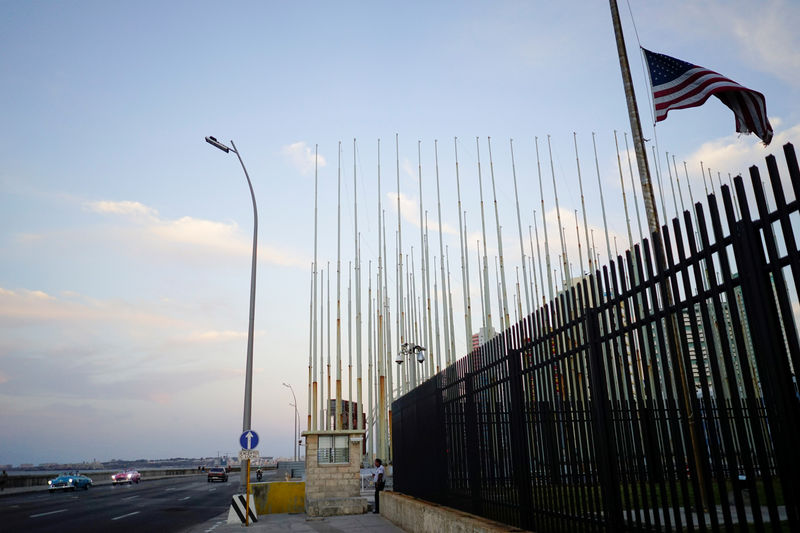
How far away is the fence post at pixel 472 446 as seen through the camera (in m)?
8.39

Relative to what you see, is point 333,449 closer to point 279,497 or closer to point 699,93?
point 279,497

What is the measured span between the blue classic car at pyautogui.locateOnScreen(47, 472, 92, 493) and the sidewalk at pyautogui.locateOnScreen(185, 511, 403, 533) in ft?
104

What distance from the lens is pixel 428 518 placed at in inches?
401

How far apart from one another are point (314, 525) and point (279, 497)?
613 cm

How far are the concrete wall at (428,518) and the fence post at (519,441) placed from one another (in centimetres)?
31

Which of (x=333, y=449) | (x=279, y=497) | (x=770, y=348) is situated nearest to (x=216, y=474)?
(x=279, y=497)

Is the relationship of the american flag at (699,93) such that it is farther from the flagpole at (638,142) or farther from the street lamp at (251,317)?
the street lamp at (251,317)

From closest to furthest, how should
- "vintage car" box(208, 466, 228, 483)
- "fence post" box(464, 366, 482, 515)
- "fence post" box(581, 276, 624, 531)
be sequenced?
"fence post" box(581, 276, 624, 531)
"fence post" box(464, 366, 482, 515)
"vintage car" box(208, 466, 228, 483)

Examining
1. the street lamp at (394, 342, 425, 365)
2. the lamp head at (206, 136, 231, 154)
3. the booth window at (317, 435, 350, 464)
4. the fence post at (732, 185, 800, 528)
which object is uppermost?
the lamp head at (206, 136, 231, 154)

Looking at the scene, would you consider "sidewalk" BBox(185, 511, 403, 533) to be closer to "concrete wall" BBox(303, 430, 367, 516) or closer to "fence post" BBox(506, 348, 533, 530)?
"concrete wall" BBox(303, 430, 367, 516)

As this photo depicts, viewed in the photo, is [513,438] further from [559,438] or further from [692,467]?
[692,467]

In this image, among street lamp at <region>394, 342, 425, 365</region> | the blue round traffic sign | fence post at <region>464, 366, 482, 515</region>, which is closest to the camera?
fence post at <region>464, 366, 482, 515</region>

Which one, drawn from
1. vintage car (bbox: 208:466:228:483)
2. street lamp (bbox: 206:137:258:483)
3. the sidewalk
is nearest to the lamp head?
street lamp (bbox: 206:137:258:483)

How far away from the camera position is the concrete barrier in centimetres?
2064
